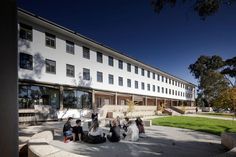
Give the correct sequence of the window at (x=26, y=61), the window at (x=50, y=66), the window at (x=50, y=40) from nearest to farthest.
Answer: the window at (x=26, y=61) < the window at (x=50, y=66) < the window at (x=50, y=40)

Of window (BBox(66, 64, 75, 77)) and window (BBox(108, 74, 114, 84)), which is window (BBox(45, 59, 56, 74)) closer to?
window (BBox(66, 64, 75, 77))

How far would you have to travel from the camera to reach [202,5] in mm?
7145

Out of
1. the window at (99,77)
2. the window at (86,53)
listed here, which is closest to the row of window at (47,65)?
the window at (86,53)

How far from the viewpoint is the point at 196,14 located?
23.9ft

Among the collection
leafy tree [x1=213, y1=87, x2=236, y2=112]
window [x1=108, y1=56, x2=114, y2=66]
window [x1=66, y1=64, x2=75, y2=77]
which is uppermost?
window [x1=108, y1=56, x2=114, y2=66]

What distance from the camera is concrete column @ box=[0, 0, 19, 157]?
922 mm

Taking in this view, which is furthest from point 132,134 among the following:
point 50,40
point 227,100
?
point 50,40

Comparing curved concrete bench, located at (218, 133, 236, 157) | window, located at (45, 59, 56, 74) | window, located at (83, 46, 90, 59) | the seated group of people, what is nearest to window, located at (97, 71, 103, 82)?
window, located at (83, 46, 90, 59)

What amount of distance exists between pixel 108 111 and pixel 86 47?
29.6ft

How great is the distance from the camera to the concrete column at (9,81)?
0.92 meters

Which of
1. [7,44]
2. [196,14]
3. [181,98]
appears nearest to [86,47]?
[196,14]

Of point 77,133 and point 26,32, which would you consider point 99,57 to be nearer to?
point 26,32

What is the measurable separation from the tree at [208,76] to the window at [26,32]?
58.5 meters

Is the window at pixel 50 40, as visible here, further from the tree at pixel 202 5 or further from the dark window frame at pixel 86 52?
the tree at pixel 202 5
